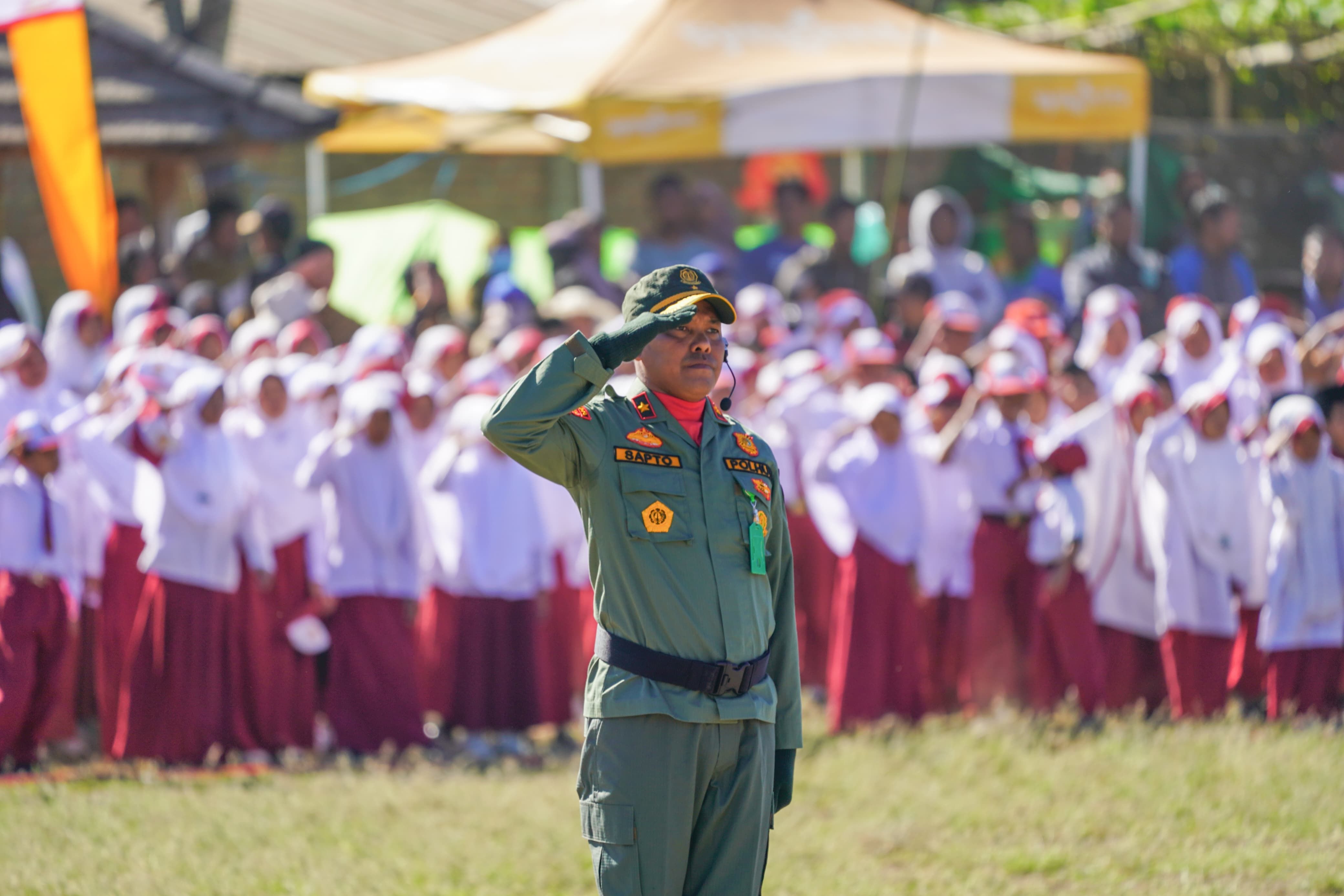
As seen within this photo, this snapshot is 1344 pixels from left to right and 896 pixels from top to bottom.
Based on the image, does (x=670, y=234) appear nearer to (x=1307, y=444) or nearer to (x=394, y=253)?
(x=394, y=253)

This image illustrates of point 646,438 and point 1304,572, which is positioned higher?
point 646,438

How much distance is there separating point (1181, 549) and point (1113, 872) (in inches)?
105

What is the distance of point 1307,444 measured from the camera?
314 inches

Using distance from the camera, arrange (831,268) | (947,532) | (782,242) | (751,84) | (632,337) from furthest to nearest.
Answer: (782,242)
(831,268)
(751,84)
(947,532)
(632,337)

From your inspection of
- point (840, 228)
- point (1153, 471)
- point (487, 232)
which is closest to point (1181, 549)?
point (1153, 471)

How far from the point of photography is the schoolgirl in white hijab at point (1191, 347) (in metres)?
9.38

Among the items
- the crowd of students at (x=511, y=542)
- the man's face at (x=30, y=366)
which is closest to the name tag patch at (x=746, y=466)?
A: the crowd of students at (x=511, y=542)

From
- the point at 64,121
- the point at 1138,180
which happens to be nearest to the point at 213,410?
the point at 64,121

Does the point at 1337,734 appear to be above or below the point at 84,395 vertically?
below

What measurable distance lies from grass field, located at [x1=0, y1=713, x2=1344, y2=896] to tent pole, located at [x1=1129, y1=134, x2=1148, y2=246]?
4510mm

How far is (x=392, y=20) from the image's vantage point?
53.0 ft

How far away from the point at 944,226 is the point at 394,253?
4140mm

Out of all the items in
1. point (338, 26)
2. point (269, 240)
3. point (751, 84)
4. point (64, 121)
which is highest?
point (338, 26)

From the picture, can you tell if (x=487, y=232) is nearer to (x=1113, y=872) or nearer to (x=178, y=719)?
(x=178, y=719)
